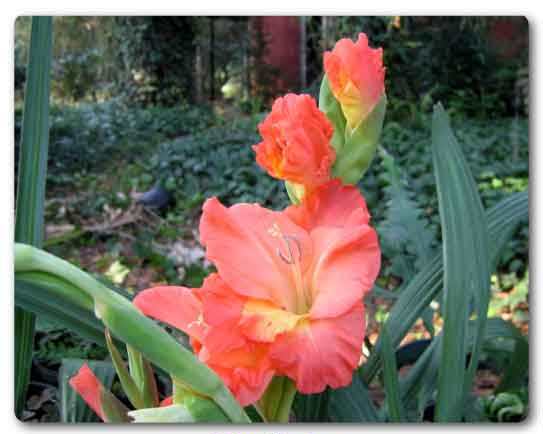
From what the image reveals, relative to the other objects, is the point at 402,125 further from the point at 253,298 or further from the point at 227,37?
the point at 253,298

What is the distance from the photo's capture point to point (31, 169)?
615 mm

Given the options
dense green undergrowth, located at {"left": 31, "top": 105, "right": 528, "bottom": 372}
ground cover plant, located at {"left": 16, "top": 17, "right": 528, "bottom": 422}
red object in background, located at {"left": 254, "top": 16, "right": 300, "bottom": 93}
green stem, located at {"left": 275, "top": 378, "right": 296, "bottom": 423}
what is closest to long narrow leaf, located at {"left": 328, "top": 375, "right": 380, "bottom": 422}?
ground cover plant, located at {"left": 16, "top": 17, "right": 528, "bottom": 422}

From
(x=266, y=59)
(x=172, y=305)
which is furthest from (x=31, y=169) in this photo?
(x=266, y=59)

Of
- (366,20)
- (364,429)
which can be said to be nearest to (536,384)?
(364,429)

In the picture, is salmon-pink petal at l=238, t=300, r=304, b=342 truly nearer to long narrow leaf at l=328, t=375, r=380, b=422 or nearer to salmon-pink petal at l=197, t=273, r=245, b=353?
salmon-pink petal at l=197, t=273, r=245, b=353

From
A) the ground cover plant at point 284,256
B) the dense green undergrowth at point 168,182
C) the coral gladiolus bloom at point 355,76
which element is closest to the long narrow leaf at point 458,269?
the ground cover plant at point 284,256

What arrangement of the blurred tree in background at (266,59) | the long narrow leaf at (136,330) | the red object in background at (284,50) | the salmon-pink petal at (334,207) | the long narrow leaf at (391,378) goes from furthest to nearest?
the red object in background at (284,50), the blurred tree in background at (266,59), the long narrow leaf at (391,378), the salmon-pink petal at (334,207), the long narrow leaf at (136,330)

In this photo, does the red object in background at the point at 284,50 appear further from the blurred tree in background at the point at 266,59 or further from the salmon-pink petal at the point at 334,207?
the salmon-pink petal at the point at 334,207

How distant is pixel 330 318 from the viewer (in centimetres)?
37

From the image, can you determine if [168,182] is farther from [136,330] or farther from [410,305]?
[136,330]

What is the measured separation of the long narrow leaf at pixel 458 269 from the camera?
572 millimetres

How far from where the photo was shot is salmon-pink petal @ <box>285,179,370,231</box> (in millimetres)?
383

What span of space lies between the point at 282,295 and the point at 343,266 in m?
0.04

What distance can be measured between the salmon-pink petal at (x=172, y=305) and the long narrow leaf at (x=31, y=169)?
23 cm
